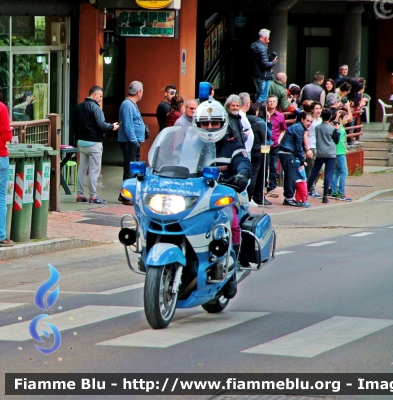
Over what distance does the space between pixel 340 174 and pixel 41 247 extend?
849 cm

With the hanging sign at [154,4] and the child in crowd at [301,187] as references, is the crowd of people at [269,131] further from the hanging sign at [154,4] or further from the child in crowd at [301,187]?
the hanging sign at [154,4]

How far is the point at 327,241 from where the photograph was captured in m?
14.4

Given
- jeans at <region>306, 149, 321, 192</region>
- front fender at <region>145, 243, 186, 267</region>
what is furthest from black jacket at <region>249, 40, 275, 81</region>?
front fender at <region>145, 243, 186, 267</region>

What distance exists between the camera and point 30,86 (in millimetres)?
18422

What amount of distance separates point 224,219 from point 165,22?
1110cm

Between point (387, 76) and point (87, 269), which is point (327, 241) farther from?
point (387, 76)

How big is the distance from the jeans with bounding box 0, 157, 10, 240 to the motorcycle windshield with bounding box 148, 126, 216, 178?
14.2 ft

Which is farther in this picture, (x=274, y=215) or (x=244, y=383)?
(x=274, y=215)

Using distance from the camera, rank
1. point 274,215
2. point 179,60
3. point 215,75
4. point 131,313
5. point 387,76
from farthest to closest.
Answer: point 387,76 → point 215,75 → point 179,60 → point 274,215 → point 131,313

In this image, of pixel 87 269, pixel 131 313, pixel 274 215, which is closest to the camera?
pixel 131 313

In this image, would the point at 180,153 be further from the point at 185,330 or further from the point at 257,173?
the point at 257,173

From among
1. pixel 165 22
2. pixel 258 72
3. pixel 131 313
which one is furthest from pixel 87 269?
pixel 258 72

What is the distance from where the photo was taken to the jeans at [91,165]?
16672 millimetres

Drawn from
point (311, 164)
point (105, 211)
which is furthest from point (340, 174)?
point (105, 211)
